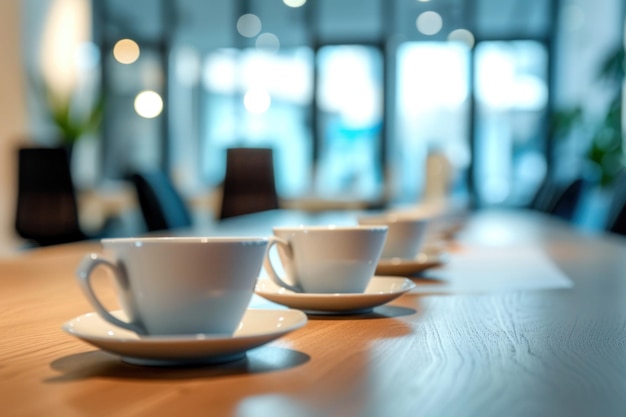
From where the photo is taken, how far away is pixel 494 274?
4.02 feet

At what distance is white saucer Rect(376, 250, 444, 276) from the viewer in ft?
3.68

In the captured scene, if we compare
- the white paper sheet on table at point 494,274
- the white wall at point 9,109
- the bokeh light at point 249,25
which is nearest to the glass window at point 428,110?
the bokeh light at point 249,25

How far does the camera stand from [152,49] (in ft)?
33.4

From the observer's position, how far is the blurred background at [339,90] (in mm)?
9789

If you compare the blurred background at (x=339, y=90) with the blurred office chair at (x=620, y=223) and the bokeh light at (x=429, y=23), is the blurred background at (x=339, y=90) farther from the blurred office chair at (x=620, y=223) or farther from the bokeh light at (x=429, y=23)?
the blurred office chair at (x=620, y=223)

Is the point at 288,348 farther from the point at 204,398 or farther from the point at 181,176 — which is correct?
the point at 181,176

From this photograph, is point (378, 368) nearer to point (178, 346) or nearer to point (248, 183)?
point (178, 346)

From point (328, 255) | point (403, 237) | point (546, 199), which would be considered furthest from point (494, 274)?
point (546, 199)

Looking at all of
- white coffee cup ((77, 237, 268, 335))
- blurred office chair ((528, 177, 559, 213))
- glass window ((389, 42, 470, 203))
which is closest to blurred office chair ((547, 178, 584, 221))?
blurred office chair ((528, 177, 559, 213))

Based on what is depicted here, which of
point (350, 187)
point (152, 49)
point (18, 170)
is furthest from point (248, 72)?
point (18, 170)

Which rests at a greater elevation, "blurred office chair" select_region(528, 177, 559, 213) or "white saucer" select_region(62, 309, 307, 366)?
"white saucer" select_region(62, 309, 307, 366)

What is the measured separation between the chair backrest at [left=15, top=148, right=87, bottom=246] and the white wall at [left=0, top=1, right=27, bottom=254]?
247 centimetres

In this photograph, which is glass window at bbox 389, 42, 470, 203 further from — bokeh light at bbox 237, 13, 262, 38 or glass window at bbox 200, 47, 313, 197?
bokeh light at bbox 237, 13, 262, 38

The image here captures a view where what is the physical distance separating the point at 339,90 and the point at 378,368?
31.8 feet
